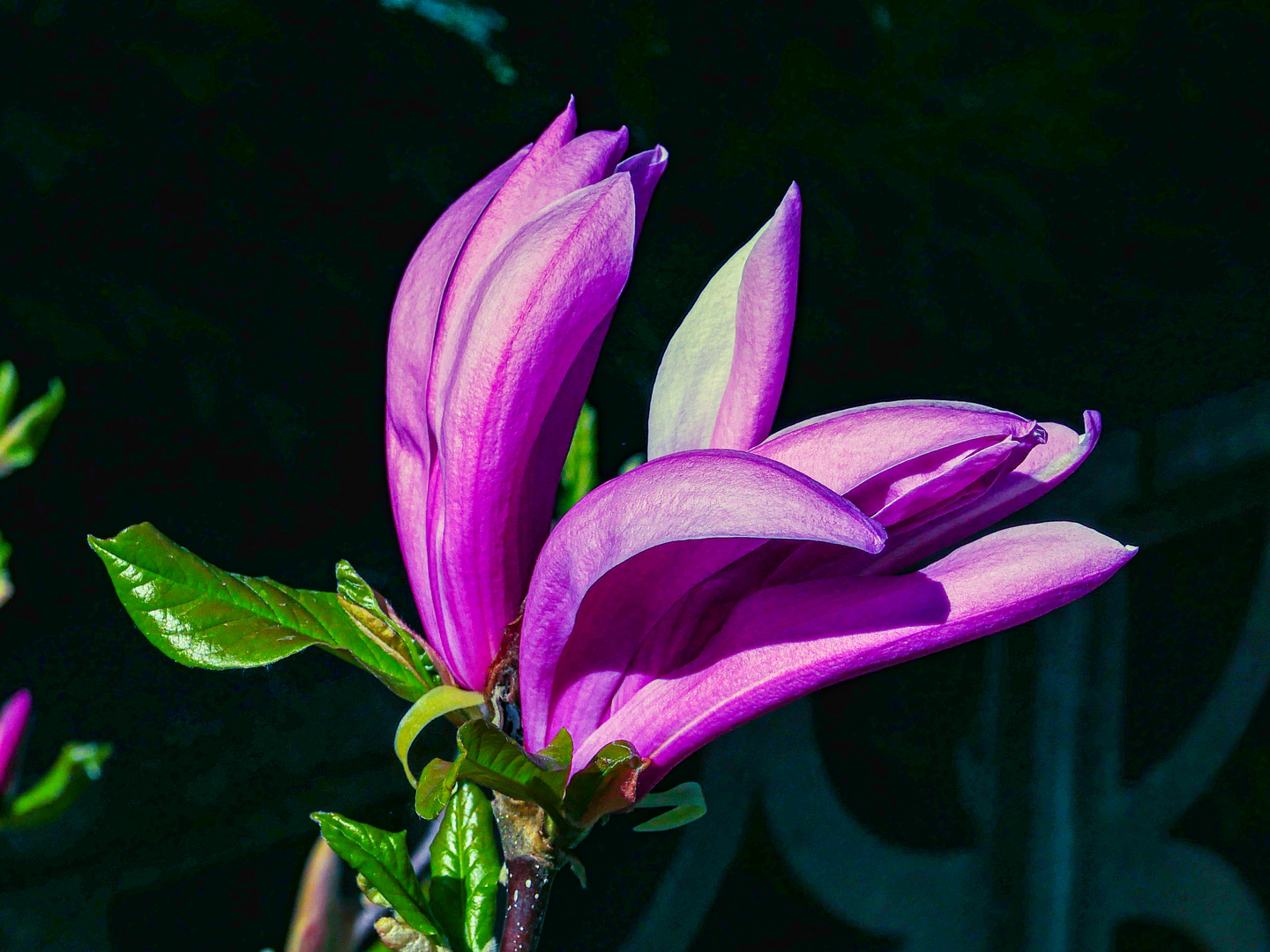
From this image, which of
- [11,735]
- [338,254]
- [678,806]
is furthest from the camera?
[338,254]

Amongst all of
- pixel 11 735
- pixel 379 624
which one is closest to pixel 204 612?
pixel 379 624

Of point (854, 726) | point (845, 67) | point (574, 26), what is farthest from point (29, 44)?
point (854, 726)

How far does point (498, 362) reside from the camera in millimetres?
246

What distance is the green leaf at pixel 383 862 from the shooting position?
332mm

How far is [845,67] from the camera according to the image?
0.82 m

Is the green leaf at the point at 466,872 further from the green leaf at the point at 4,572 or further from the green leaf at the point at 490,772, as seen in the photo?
the green leaf at the point at 4,572

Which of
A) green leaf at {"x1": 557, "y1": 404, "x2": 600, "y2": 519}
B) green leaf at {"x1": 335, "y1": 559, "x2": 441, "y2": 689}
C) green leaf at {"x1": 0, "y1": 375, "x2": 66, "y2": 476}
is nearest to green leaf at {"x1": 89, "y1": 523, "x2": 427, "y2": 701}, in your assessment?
green leaf at {"x1": 335, "y1": 559, "x2": 441, "y2": 689}

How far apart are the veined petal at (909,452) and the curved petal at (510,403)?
64mm

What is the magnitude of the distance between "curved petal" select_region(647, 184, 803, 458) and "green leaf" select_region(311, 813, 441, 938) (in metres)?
0.17

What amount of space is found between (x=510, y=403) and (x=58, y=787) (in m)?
0.50

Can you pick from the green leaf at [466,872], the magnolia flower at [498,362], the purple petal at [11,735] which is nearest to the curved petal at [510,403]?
the magnolia flower at [498,362]

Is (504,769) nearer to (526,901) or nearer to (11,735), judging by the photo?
(526,901)

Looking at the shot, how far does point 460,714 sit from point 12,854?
0.53 meters

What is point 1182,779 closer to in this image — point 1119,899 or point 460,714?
point 1119,899
